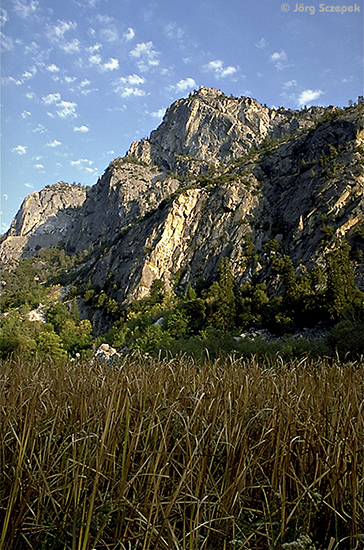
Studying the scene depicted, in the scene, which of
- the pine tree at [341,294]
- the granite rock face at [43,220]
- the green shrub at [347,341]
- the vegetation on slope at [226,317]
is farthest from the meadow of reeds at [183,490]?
the granite rock face at [43,220]

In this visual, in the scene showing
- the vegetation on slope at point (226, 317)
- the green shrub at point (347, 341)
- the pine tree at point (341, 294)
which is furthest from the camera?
the pine tree at point (341, 294)

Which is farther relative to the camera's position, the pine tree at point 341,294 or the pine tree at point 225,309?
the pine tree at point 225,309

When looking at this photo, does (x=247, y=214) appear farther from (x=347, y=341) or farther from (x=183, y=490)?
(x=183, y=490)

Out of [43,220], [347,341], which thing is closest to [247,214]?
[347,341]

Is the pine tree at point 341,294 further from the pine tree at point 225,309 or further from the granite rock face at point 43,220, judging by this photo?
the granite rock face at point 43,220

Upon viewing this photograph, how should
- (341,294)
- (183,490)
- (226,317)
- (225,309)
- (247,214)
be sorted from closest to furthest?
(183,490), (341,294), (226,317), (225,309), (247,214)

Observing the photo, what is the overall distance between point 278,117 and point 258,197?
186 feet

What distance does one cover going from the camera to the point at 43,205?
13375 centimetres

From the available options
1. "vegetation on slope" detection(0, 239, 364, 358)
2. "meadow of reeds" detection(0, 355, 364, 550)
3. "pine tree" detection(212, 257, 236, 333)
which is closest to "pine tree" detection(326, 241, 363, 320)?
"vegetation on slope" detection(0, 239, 364, 358)

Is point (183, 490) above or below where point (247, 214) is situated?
below

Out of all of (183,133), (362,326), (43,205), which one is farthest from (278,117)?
(43,205)

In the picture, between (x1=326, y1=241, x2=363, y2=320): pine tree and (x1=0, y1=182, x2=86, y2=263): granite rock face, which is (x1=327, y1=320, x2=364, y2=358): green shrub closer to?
(x1=326, y1=241, x2=363, y2=320): pine tree

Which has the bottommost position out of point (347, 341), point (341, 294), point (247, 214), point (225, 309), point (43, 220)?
point (347, 341)

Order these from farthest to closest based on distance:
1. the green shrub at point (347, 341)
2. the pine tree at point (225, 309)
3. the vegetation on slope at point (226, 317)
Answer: the pine tree at point (225, 309)
the vegetation on slope at point (226, 317)
the green shrub at point (347, 341)
